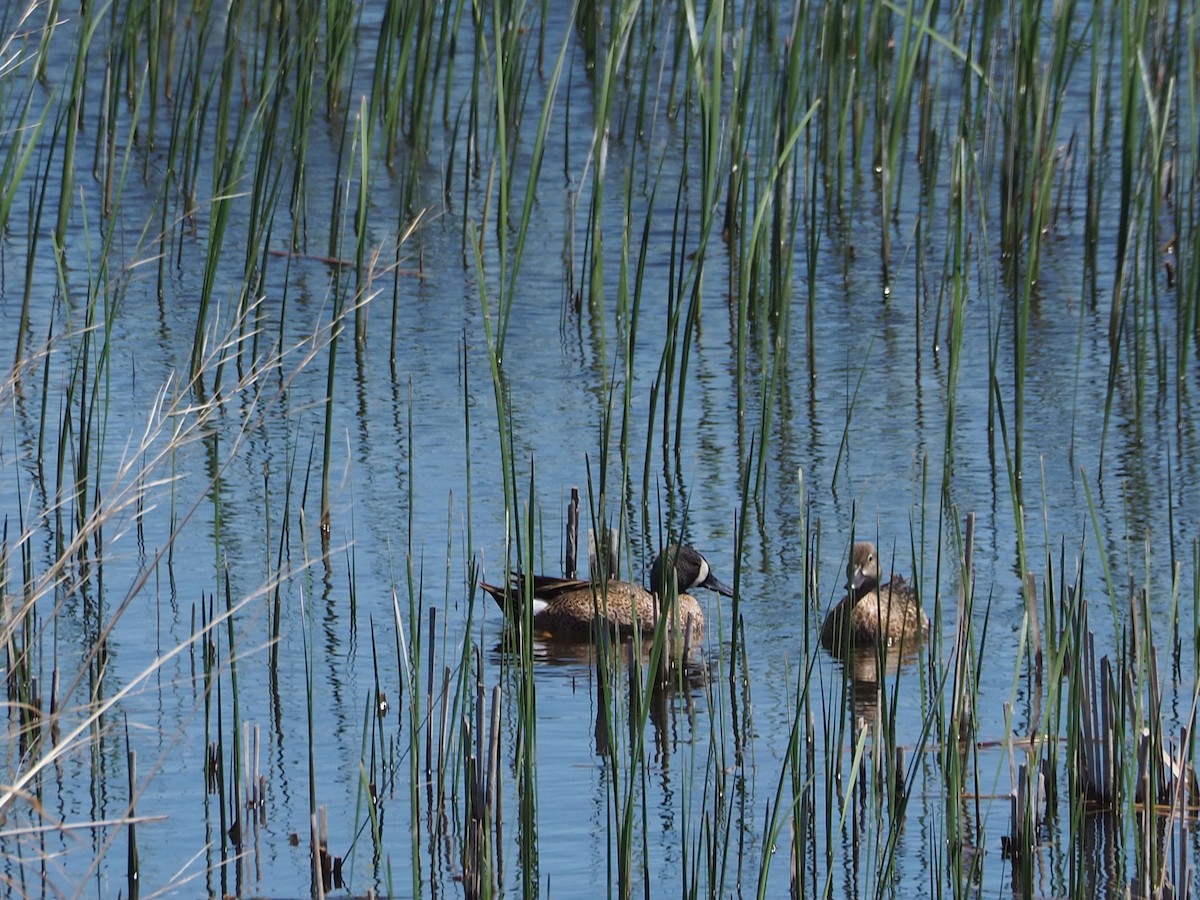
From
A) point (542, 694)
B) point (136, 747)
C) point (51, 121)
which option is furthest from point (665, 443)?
point (51, 121)

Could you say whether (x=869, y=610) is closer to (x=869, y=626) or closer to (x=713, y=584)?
(x=869, y=626)

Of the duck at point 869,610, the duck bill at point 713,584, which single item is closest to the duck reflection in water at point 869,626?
the duck at point 869,610

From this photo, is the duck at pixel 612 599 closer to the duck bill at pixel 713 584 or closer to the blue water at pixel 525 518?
the duck bill at pixel 713 584

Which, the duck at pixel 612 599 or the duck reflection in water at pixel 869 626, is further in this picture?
the duck at pixel 612 599

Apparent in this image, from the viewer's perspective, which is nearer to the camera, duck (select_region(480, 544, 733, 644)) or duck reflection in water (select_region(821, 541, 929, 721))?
duck reflection in water (select_region(821, 541, 929, 721))

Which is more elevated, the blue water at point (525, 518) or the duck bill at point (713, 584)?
the blue water at point (525, 518)

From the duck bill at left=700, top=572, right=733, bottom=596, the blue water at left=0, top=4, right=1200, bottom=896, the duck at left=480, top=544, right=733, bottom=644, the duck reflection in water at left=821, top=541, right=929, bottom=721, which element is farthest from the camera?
the duck bill at left=700, top=572, right=733, bottom=596

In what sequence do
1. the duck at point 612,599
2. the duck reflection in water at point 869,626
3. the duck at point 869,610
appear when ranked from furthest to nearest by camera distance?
1. the duck at point 612,599
2. the duck at point 869,610
3. the duck reflection in water at point 869,626

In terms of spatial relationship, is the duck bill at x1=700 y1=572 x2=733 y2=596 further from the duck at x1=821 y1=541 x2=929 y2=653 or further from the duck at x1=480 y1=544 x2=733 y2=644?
the duck at x1=821 y1=541 x2=929 y2=653

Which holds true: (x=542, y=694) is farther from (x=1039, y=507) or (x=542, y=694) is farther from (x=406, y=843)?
(x=1039, y=507)

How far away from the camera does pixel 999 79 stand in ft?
41.1

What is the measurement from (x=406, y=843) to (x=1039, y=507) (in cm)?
305

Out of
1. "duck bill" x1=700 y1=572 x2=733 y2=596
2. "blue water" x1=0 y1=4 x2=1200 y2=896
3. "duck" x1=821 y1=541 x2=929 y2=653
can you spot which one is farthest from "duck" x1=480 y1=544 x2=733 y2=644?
"duck" x1=821 y1=541 x2=929 y2=653

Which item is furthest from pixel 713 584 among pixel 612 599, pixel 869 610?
pixel 869 610
